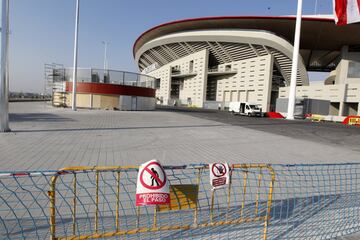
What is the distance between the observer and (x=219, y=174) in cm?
301

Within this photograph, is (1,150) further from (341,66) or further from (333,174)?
(341,66)

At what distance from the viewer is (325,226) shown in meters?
3.59

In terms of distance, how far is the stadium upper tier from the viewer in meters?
44.3

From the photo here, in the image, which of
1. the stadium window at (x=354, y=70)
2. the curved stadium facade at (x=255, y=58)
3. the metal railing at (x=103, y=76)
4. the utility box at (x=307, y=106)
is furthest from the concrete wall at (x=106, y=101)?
the stadium window at (x=354, y=70)

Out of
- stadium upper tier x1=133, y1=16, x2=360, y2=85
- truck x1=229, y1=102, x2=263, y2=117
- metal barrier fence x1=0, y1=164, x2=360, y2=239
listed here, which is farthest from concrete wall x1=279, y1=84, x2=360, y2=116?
A: metal barrier fence x1=0, y1=164, x2=360, y2=239

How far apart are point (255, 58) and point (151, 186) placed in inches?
2058

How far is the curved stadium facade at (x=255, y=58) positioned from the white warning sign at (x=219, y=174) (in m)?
40.9

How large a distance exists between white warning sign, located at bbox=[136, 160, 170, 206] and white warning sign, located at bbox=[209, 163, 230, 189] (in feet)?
2.31

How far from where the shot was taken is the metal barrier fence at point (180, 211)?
2959 mm

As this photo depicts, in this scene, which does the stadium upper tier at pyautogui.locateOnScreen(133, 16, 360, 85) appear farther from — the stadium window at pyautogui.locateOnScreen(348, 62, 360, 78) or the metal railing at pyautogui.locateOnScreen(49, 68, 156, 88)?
the metal railing at pyautogui.locateOnScreen(49, 68, 156, 88)

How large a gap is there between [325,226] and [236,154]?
15.5 ft

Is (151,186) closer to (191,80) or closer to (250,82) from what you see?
(250,82)

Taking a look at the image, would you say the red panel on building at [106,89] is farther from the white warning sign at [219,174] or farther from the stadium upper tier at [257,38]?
the stadium upper tier at [257,38]

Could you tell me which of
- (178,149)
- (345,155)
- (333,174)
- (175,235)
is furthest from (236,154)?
(175,235)
